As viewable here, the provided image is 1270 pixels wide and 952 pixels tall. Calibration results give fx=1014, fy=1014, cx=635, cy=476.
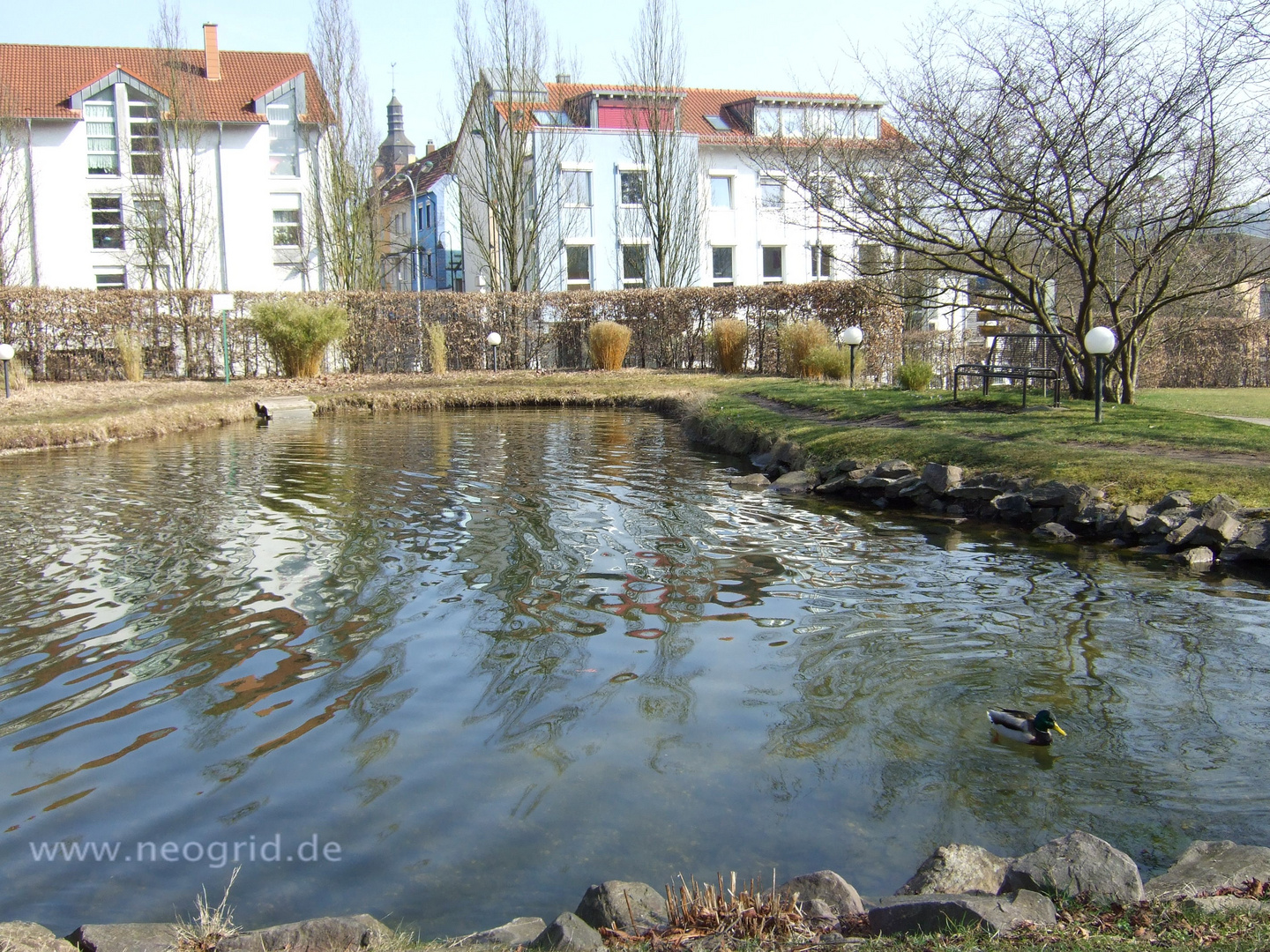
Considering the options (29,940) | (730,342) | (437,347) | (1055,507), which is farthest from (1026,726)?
(437,347)


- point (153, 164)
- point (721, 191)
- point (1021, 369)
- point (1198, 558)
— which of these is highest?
point (721, 191)

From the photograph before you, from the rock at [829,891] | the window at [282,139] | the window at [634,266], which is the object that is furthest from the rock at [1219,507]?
the window at [282,139]

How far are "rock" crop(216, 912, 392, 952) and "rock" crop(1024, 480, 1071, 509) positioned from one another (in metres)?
7.55

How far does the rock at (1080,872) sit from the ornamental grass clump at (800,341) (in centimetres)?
1814

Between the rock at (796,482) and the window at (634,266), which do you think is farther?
the window at (634,266)

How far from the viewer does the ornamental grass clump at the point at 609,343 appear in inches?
990

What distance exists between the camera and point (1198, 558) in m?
7.62

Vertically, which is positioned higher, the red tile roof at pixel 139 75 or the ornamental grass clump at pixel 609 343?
the red tile roof at pixel 139 75

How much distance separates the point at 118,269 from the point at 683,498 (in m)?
29.2

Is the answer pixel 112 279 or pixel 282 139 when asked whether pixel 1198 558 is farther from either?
pixel 282 139

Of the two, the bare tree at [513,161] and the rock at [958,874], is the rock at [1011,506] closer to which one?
the rock at [958,874]

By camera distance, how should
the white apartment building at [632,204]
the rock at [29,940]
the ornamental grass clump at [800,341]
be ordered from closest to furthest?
the rock at [29,940], the ornamental grass clump at [800,341], the white apartment building at [632,204]

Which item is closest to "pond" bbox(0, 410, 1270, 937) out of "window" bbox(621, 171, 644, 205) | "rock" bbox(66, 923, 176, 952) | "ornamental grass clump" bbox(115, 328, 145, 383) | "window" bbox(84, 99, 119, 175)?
"rock" bbox(66, 923, 176, 952)

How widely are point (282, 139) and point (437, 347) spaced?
14532 mm
